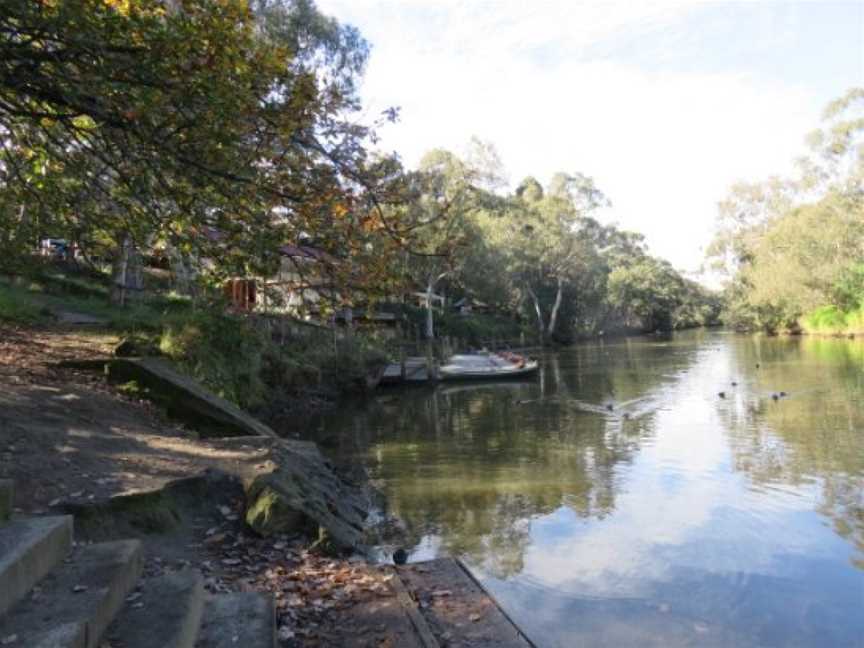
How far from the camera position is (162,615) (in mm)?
3773

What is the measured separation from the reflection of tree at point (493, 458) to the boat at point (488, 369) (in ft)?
14.4

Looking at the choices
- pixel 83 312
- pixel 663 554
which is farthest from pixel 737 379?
pixel 83 312

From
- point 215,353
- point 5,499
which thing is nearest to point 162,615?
point 5,499

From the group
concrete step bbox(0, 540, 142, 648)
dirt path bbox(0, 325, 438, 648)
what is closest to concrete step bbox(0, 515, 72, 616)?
concrete step bbox(0, 540, 142, 648)

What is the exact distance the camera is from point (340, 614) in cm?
527

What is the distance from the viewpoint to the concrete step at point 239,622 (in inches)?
157

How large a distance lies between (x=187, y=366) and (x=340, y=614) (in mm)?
10801

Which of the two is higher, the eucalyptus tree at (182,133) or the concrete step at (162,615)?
the eucalyptus tree at (182,133)

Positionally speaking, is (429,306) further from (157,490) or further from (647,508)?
(157,490)

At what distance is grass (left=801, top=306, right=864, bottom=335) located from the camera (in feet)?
172

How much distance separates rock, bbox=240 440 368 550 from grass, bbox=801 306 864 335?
52.1 m

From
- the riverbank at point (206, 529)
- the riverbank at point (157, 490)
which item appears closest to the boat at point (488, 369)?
the riverbank at point (157, 490)

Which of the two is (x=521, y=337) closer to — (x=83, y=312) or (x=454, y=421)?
(x=454, y=421)

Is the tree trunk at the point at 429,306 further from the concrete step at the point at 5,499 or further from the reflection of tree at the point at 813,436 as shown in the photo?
the concrete step at the point at 5,499
